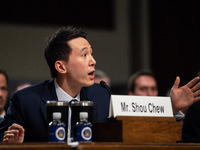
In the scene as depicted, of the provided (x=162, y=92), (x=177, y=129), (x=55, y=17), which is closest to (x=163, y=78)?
(x=162, y=92)

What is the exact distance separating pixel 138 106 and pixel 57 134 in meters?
0.43

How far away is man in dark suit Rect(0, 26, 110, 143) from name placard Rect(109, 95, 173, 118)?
0.50 m

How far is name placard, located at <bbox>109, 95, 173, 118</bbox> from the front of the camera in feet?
6.14

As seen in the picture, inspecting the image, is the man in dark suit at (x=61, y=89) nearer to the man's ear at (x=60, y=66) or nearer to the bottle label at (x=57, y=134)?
the man's ear at (x=60, y=66)

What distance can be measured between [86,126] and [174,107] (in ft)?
2.26

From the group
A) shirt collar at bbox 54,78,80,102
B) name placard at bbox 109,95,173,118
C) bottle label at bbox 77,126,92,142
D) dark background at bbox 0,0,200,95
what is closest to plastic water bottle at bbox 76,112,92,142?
bottle label at bbox 77,126,92,142

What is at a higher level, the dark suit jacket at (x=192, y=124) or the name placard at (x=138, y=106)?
the name placard at (x=138, y=106)

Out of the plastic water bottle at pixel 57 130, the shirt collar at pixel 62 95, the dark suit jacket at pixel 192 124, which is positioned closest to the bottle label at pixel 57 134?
the plastic water bottle at pixel 57 130

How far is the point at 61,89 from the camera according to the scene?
2.45 meters

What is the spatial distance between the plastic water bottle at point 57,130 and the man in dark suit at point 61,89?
46cm

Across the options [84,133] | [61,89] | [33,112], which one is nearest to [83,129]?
[84,133]

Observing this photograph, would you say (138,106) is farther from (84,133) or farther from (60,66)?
(60,66)

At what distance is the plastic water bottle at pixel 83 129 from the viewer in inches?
69.4

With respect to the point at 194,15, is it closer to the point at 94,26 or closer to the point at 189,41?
the point at 189,41
